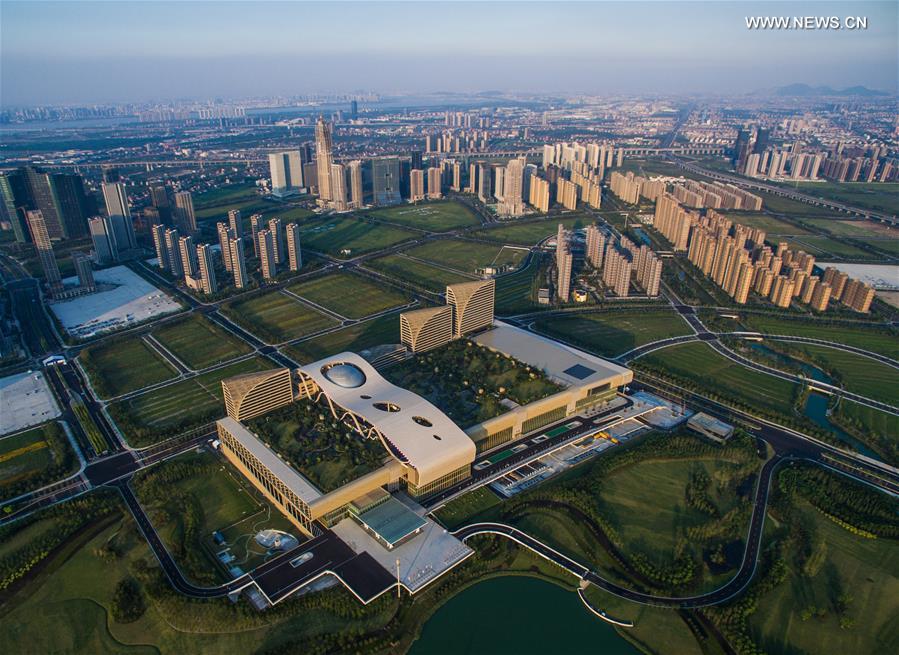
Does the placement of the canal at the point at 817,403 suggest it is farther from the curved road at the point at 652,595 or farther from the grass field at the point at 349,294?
the grass field at the point at 349,294

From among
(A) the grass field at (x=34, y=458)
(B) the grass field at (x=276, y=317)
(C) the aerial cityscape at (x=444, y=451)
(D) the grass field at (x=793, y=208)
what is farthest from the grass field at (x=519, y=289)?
(D) the grass field at (x=793, y=208)

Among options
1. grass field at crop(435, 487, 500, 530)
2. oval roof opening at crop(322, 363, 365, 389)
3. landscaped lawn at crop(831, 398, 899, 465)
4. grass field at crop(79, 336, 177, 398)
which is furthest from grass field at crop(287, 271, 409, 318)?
landscaped lawn at crop(831, 398, 899, 465)

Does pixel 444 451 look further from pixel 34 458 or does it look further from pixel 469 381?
pixel 34 458

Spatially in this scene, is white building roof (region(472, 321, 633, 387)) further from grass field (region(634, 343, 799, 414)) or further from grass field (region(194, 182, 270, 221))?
grass field (region(194, 182, 270, 221))

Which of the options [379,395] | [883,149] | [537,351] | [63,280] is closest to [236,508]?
[379,395]

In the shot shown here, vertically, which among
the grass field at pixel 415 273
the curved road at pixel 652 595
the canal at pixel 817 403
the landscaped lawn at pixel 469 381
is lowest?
the canal at pixel 817 403

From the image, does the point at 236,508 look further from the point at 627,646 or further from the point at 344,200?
the point at 344,200
